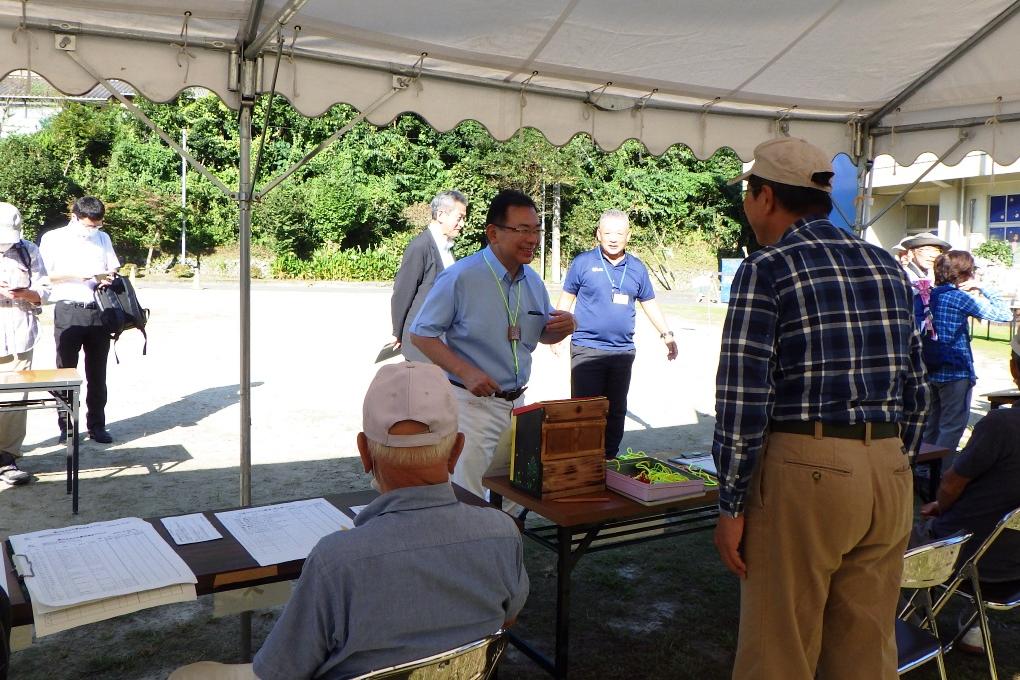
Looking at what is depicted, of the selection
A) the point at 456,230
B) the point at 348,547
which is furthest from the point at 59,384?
the point at 348,547

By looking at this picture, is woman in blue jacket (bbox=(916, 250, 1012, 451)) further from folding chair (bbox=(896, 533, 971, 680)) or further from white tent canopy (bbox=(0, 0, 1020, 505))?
folding chair (bbox=(896, 533, 971, 680))

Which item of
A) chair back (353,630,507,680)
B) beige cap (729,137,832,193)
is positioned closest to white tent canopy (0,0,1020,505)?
beige cap (729,137,832,193)

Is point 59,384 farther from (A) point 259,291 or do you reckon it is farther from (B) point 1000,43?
(A) point 259,291

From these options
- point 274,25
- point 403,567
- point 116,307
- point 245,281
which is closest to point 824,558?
point 403,567

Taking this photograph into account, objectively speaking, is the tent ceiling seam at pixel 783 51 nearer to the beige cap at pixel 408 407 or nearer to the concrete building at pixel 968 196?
the beige cap at pixel 408 407

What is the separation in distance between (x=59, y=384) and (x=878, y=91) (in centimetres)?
531

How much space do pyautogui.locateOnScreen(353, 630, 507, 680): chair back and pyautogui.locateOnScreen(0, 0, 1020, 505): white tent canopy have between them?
2725 mm

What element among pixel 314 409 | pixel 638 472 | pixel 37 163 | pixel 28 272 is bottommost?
pixel 314 409

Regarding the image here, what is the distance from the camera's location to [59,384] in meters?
4.76

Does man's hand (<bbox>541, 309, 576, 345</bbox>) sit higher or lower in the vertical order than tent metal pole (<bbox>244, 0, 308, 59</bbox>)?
lower

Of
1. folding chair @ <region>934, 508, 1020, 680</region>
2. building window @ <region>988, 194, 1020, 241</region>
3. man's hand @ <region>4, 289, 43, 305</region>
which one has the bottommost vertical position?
folding chair @ <region>934, 508, 1020, 680</region>

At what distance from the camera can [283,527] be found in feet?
7.84

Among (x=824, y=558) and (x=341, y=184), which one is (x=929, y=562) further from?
(x=341, y=184)

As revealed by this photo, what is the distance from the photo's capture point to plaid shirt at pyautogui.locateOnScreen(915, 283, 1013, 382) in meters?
5.65
